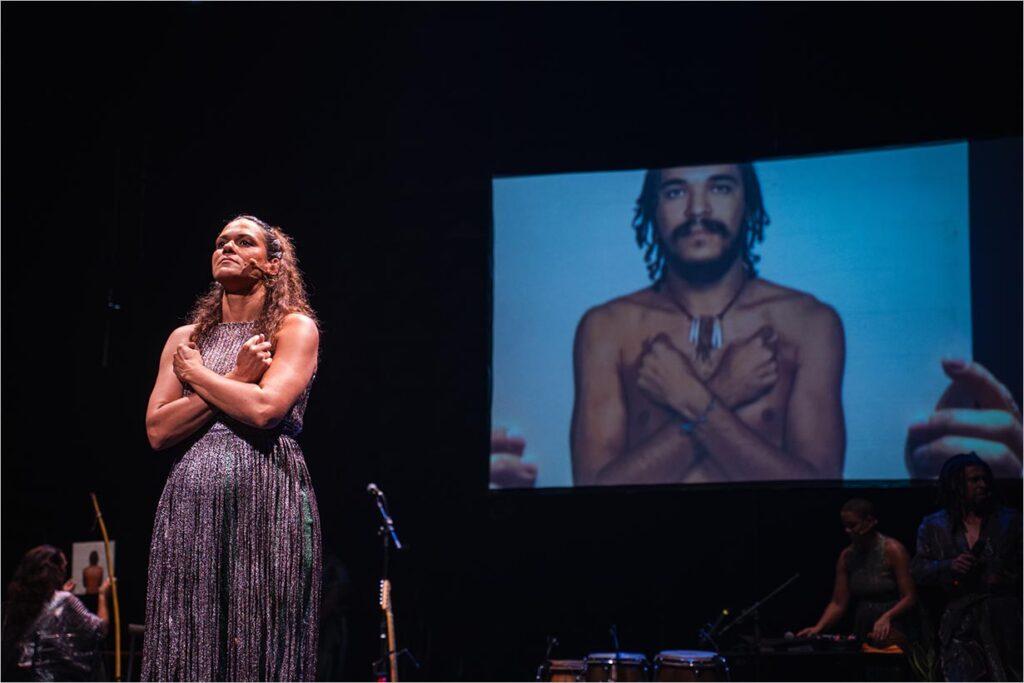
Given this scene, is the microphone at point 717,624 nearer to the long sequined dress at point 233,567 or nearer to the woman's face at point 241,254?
the long sequined dress at point 233,567

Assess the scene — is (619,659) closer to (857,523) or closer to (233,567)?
(857,523)

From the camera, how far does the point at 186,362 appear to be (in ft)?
8.81

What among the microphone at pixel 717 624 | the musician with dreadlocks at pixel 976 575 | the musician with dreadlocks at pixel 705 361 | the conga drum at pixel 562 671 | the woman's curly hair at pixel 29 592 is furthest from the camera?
the musician with dreadlocks at pixel 705 361

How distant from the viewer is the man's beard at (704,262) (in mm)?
6867

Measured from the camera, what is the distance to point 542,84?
7383mm

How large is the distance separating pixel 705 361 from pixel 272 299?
4294 mm

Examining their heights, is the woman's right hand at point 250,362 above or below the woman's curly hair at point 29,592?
above

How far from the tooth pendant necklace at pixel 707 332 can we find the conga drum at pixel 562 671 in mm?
1968

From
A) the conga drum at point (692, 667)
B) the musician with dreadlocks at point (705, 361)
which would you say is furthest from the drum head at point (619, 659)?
the musician with dreadlocks at point (705, 361)

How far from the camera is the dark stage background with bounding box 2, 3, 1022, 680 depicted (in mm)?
6863

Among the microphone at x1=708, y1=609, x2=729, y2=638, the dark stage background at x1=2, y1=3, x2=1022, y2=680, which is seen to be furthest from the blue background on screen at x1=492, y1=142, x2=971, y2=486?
the microphone at x1=708, y1=609, x2=729, y2=638

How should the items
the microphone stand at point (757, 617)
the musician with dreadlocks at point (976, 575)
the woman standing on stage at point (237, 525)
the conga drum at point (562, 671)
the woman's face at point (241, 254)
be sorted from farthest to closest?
the conga drum at point (562, 671), the microphone stand at point (757, 617), the musician with dreadlocks at point (976, 575), the woman's face at point (241, 254), the woman standing on stage at point (237, 525)

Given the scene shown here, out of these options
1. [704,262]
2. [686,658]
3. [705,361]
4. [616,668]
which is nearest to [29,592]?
[616,668]

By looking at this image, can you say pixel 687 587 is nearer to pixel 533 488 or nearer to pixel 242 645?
pixel 533 488
